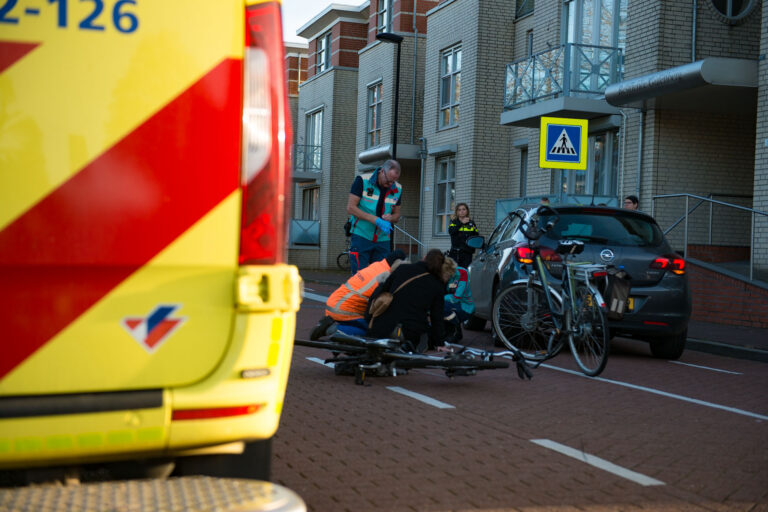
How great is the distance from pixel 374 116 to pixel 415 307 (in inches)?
1169

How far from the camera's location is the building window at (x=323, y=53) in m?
44.2

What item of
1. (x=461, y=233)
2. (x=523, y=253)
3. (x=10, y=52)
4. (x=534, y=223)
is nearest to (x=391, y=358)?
(x=534, y=223)

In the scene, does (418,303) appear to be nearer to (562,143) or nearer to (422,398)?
(422,398)

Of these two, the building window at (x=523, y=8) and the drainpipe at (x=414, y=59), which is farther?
the drainpipe at (x=414, y=59)

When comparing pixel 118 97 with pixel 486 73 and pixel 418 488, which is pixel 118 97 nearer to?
pixel 418 488

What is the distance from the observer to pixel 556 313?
9.37 metres

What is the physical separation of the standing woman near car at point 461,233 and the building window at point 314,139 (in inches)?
966

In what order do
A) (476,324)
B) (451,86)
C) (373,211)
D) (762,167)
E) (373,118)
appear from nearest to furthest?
(373,211), (476,324), (762,167), (451,86), (373,118)

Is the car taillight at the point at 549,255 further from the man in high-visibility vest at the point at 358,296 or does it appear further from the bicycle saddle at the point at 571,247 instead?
the man in high-visibility vest at the point at 358,296

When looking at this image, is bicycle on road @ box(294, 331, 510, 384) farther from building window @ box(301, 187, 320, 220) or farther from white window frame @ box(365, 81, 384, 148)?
building window @ box(301, 187, 320, 220)

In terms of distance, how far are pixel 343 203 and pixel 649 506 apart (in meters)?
37.2

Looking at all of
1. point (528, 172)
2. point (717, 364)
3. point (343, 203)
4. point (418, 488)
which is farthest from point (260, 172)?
point (343, 203)

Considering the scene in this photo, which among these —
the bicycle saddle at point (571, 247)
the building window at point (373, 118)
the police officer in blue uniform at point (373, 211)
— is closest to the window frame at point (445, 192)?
the building window at point (373, 118)

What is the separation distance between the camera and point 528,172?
25188 millimetres
